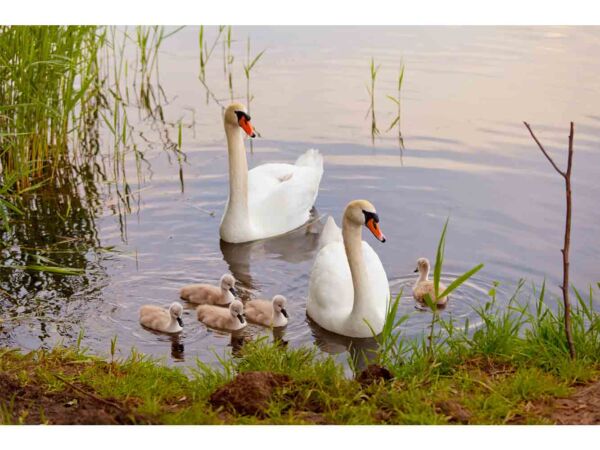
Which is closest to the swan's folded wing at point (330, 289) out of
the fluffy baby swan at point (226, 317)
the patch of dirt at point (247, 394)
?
the fluffy baby swan at point (226, 317)

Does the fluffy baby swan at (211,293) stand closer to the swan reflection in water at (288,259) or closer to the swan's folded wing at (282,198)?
the swan reflection in water at (288,259)

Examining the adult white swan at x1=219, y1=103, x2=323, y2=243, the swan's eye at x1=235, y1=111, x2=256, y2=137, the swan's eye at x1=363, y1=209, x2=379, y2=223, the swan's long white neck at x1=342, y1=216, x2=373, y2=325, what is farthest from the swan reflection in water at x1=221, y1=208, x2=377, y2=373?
the swan's eye at x1=235, y1=111, x2=256, y2=137

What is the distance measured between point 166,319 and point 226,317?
0.45 meters

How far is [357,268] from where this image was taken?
764 centimetres

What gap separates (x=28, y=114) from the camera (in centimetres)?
1017

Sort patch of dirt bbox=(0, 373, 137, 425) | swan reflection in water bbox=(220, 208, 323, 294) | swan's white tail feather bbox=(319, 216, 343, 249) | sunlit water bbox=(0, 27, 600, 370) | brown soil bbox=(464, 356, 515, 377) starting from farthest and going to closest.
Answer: swan reflection in water bbox=(220, 208, 323, 294) < swan's white tail feather bbox=(319, 216, 343, 249) < sunlit water bbox=(0, 27, 600, 370) < brown soil bbox=(464, 356, 515, 377) < patch of dirt bbox=(0, 373, 137, 425)

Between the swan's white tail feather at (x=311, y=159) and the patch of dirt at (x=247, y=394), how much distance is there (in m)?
5.73

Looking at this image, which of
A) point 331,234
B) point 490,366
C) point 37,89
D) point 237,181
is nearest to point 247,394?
point 490,366

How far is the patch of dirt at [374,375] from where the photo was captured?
5.45 meters

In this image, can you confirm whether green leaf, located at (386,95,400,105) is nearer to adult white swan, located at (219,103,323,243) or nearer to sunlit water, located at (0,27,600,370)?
sunlit water, located at (0,27,600,370)

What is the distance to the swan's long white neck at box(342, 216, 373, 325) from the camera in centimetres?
761

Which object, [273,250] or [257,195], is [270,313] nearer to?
[273,250]

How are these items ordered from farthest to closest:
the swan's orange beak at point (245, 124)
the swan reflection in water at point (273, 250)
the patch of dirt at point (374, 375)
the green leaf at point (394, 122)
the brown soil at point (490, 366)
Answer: the green leaf at point (394, 122)
the swan's orange beak at point (245, 124)
the swan reflection in water at point (273, 250)
the brown soil at point (490, 366)
the patch of dirt at point (374, 375)

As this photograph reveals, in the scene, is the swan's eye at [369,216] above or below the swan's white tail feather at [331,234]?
above
